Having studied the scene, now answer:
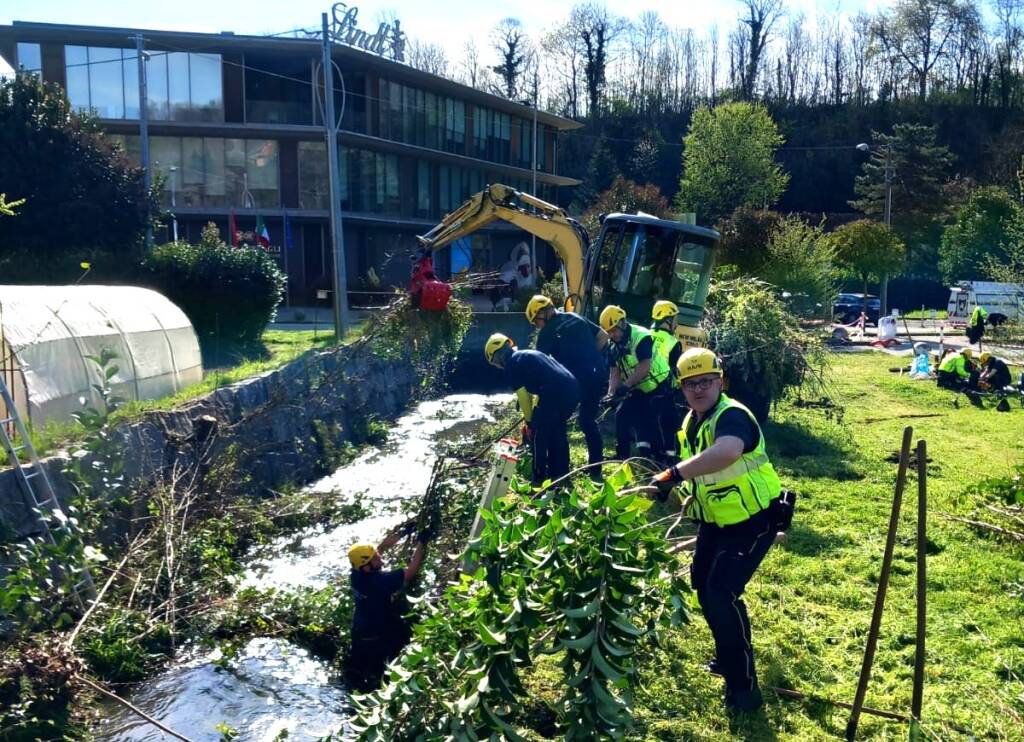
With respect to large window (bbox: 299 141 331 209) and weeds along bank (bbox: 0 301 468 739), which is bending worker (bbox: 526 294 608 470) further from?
large window (bbox: 299 141 331 209)

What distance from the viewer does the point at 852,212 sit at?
59.6 metres

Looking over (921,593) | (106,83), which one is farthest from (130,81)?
(921,593)

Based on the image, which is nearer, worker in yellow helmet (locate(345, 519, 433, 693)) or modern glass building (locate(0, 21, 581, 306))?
worker in yellow helmet (locate(345, 519, 433, 693))

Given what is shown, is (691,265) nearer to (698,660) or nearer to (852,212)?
(698,660)

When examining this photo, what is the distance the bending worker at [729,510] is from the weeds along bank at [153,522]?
3718 millimetres

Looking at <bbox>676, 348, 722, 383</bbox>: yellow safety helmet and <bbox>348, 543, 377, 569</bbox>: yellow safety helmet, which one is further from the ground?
<bbox>676, 348, 722, 383</bbox>: yellow safety helmet

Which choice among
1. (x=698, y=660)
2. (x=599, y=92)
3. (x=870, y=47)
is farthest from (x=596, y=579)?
(x=870, y=47)

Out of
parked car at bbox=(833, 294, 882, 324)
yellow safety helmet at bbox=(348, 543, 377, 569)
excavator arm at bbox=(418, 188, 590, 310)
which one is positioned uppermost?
excavator arm at bbox=(418, 188, 590, 310)

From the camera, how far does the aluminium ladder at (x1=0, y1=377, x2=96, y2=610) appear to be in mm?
7047

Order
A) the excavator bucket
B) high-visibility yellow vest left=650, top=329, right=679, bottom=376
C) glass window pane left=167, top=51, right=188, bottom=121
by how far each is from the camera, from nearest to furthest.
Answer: high-visibility yellow vest left=650, top=329, right=679, bottom=376 < the excavator bucket < glass window pane left=167, top=51, right=188, bottom=121

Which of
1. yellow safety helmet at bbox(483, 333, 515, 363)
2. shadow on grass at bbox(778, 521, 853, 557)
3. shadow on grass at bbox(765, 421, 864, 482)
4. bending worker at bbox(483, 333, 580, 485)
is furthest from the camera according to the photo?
shadow on grass at bbox(765, 421, 864, 482)

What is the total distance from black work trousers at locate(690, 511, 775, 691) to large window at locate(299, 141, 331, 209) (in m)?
33.4

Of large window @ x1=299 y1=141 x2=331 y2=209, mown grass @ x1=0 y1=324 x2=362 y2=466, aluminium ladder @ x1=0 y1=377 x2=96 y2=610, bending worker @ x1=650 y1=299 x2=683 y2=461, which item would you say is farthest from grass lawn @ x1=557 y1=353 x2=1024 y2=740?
large window @ x1=299 y1=141 x2=331 y2=209

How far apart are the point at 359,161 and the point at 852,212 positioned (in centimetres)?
3520
